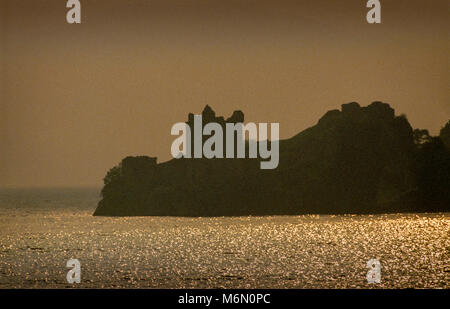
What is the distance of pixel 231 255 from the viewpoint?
81.8 m

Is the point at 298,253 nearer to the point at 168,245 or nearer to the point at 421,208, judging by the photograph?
the point at 168,245

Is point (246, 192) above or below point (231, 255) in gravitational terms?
above

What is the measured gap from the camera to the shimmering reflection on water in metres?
57.7

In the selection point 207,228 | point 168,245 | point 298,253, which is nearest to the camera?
point 298,253

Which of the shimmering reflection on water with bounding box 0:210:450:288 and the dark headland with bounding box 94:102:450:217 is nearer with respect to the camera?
the shimmering reflection on water with bounding box 0:210:450:288

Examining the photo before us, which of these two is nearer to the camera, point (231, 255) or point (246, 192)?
point (231, 255)

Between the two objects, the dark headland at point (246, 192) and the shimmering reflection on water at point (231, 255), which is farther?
the dark headland at point (246, 192)

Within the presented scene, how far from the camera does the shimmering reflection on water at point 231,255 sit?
2271 inches
